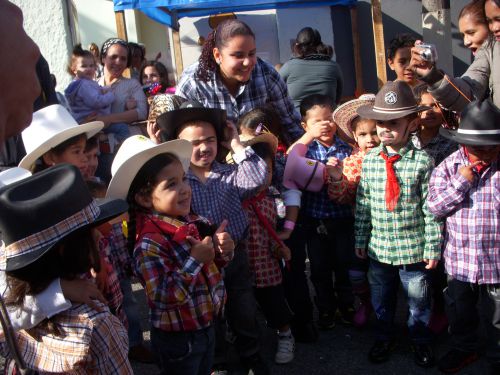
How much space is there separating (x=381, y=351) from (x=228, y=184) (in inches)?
56.2

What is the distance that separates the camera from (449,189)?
3055 millimetres

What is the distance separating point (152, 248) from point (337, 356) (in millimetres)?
1709

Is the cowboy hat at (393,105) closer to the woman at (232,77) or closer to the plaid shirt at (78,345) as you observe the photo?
the woman at (232,77)

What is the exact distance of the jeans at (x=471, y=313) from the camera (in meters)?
3.08

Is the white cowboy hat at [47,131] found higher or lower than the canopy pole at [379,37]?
lower

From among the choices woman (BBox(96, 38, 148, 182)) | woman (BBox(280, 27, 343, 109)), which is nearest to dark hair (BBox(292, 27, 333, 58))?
woman (BBox(280, 27, 343, 109))

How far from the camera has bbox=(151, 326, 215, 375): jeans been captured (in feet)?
8.44

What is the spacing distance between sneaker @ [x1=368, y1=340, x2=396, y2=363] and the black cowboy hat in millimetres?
1331

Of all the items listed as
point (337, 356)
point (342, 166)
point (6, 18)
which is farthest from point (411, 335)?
point (6, 18)

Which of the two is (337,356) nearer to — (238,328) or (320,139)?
(238,328)

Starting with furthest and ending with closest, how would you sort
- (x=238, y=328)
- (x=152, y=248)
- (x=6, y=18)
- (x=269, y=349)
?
(x=269, y=349) < (x=238, y=328) < (x=152, y=248) < (x=6, y=18)

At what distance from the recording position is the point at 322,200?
12.4ft

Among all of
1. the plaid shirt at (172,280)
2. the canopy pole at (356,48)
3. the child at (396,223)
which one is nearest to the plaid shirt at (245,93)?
the child at (396,223)

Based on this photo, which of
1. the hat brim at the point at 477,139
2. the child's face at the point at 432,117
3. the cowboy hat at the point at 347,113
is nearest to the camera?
the hat brim at the point at 477,139
